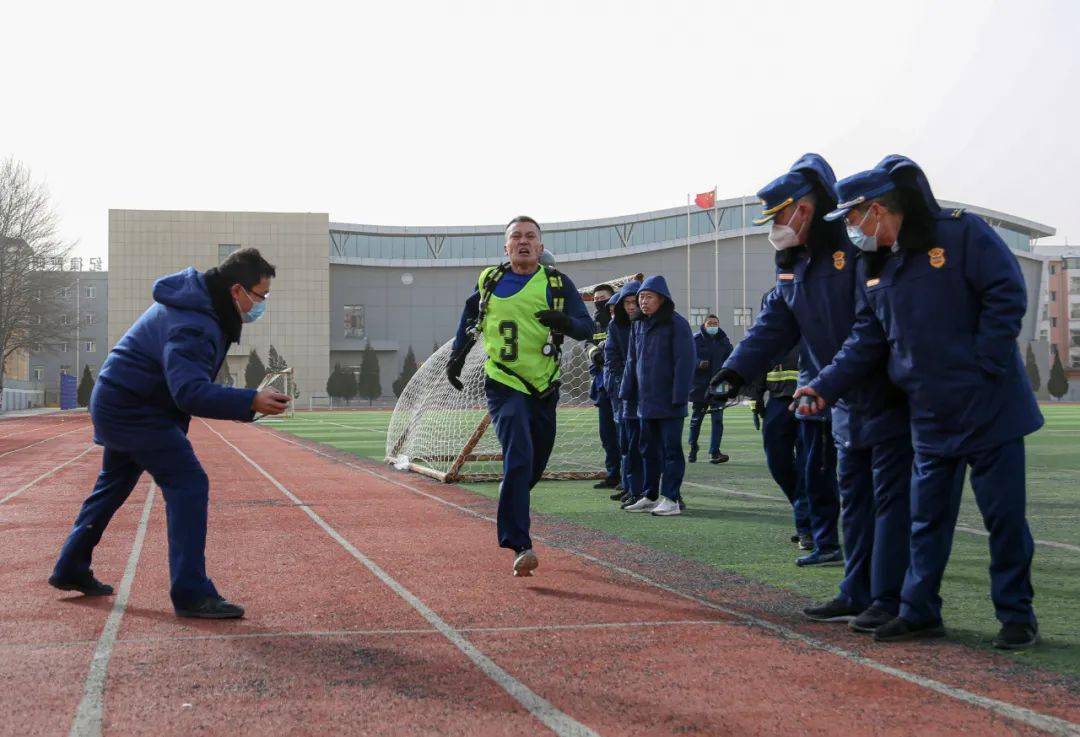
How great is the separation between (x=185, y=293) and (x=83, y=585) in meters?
1.71

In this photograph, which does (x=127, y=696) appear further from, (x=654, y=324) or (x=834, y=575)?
(x=654, y=324)

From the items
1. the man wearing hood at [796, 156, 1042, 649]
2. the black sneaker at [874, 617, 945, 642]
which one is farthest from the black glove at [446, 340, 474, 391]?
the black sneaker at [874, 617, 945, 642]

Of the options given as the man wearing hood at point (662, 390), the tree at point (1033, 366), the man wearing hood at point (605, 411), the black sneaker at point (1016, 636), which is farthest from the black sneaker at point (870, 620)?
the tree at point (1033, 366)

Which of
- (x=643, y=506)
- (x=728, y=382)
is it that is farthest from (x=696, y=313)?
(x=728, y=382)

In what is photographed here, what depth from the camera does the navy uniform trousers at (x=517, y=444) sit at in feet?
21.2

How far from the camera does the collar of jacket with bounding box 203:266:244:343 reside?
5355mm

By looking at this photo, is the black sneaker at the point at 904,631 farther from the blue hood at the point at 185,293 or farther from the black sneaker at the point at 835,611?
the blue hood at the point at 185,293

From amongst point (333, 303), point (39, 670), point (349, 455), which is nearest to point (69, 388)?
point (333, 303)

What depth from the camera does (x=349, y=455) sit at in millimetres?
19141

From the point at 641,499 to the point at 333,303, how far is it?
72030mm

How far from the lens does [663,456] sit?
9938 mm

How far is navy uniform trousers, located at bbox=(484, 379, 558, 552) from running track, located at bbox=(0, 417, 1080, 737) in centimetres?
29

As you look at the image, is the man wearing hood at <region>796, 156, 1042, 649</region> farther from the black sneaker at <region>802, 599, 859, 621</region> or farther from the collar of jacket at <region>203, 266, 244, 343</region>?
the collar of jacket at <region>203, 266, 244, 343</region>

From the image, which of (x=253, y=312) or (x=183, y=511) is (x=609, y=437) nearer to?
(x=253, y=312)
